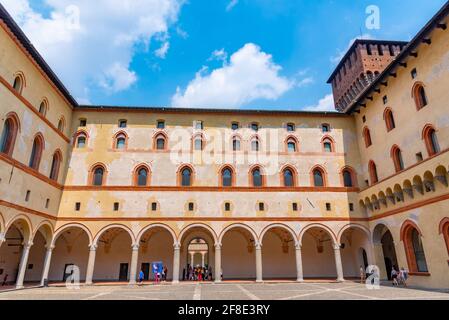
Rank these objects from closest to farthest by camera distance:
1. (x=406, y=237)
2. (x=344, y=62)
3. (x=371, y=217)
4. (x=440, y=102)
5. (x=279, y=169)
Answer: (x=440, y=102)
(x=406, y=237)
(x=371, y=217)
(x=279, y=169)
(x=344, y=62)

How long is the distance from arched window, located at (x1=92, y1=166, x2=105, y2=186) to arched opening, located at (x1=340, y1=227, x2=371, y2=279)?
21293mm

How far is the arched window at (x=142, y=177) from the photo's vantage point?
24.4 m

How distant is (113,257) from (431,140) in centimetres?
2577

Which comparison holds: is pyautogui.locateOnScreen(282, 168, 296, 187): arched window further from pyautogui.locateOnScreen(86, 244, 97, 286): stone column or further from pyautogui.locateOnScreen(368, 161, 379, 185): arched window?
pyautogui.locateOnScreen(86, 244, 97, 286): stone column

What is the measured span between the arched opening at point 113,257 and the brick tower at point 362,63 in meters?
30.2

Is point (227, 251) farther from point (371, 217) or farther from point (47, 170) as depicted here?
point (47, 170)

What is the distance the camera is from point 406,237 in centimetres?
Answer: 1981

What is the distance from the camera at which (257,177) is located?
2548cm

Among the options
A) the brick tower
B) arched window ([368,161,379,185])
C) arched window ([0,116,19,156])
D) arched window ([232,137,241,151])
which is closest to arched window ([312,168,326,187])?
arched window ([368,161,379,185])

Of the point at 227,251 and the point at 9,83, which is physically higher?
the point at 9,83

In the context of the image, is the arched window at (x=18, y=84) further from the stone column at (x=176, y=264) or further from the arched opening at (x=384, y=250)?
the arched opening at (x=384, y=250)

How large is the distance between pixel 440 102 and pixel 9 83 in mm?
25772
